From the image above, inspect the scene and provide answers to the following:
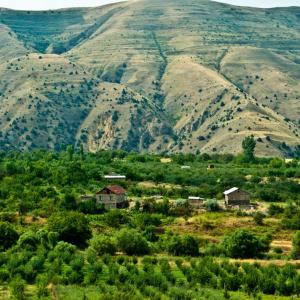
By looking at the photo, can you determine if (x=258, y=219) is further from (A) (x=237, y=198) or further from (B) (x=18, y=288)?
(B) (x=18, y=288)

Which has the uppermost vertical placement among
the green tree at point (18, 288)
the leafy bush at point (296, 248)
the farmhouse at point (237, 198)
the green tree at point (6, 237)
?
the green tree at point (18, 288)

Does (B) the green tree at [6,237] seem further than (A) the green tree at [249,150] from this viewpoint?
No

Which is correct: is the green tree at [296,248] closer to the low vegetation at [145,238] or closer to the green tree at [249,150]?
the low vegetation at [145,238]

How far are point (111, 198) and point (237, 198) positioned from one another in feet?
52.9

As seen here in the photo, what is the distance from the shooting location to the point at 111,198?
83.2m

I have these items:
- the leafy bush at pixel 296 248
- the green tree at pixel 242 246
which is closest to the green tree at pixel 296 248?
the leafy bush at pixel 296 248

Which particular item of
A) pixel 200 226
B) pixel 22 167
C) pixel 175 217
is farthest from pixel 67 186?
pixel 200 226

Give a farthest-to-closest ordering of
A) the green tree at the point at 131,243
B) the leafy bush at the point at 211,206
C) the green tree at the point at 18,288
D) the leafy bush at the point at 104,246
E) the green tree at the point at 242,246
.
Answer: the leafy bush at the point at 211,206, the green tree at the point at 242,246, the green tree at the point at 131,243, the leafy bush at the point at 104,246, the green tree at the point at 18,288

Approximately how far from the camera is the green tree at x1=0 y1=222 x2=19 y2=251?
57.8 meters

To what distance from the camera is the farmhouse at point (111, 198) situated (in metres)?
82.8

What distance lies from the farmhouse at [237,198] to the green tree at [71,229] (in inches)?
1114

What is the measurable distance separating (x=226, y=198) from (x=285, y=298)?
148 feet

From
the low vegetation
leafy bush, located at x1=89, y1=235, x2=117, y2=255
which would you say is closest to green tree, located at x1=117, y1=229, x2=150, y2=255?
the low vegetation

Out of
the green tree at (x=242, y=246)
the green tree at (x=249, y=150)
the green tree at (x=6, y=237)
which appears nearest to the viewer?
the green tree at (x=6, y=237)
